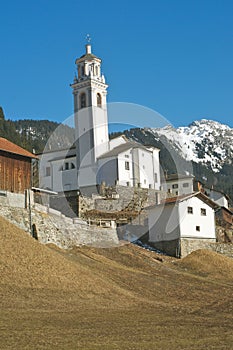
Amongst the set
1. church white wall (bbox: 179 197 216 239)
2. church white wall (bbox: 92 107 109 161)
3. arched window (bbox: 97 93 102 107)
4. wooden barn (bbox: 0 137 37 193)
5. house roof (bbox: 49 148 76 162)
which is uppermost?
arched window (bbox: 97 93 102 107)

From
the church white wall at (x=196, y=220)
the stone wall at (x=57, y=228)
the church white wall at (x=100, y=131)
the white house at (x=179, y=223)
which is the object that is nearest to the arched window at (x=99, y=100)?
the church white wall at (x=100, y=131)

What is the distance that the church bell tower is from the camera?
82812mm

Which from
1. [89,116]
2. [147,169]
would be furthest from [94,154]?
[147,169]

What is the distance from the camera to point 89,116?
8462cm

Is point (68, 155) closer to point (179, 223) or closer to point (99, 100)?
point (99, 100)

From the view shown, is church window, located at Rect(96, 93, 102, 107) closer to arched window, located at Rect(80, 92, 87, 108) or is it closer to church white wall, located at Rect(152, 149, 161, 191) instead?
arched window, located at Rect(80, 92, 87, 108)

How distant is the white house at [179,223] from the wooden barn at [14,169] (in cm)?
1511

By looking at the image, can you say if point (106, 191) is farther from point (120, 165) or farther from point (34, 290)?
point (34, 290)

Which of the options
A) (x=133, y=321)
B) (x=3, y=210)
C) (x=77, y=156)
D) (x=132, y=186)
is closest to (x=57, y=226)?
(x=3, y=210)

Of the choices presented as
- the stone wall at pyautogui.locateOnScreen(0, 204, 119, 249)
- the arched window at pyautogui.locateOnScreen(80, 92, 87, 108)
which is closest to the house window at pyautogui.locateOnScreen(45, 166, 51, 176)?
the arched window at pyautogui.locateOnScreen(80, 92, 87, 108)

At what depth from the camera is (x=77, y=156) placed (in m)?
85.6

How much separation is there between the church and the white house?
72.2 feet

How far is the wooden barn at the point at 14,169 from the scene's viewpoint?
4562 centimetres

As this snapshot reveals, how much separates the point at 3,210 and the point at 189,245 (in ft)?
68.9
